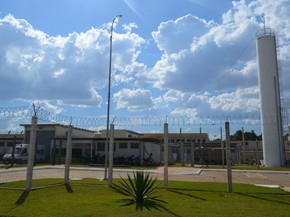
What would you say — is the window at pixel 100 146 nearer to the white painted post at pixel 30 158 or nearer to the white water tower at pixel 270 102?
the white water tower at pixel 270 102

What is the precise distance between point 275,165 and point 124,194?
115 ft

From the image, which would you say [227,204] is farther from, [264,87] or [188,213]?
[264,87]

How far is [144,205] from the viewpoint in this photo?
1009 centimetres

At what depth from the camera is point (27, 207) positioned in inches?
387

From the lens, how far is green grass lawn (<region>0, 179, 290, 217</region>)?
9.01 m

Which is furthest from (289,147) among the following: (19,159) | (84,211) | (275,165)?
(84,211)

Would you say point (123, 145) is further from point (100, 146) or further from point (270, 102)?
point (270, 102)

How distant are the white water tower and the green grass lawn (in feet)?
99.5

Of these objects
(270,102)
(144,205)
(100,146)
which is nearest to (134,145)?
(100,146)

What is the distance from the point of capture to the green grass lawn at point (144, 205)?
901 centimetres

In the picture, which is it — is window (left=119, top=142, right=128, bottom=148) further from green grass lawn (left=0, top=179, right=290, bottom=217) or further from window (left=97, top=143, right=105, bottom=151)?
green grass lawn (left=0, top=179, right=290, bottom=217)

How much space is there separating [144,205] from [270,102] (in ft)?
120

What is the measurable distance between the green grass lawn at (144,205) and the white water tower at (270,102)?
30326 millimetres

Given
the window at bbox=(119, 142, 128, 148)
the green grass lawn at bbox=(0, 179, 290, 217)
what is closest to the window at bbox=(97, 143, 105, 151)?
the window at bbox=(119, 142, 128, 148)
